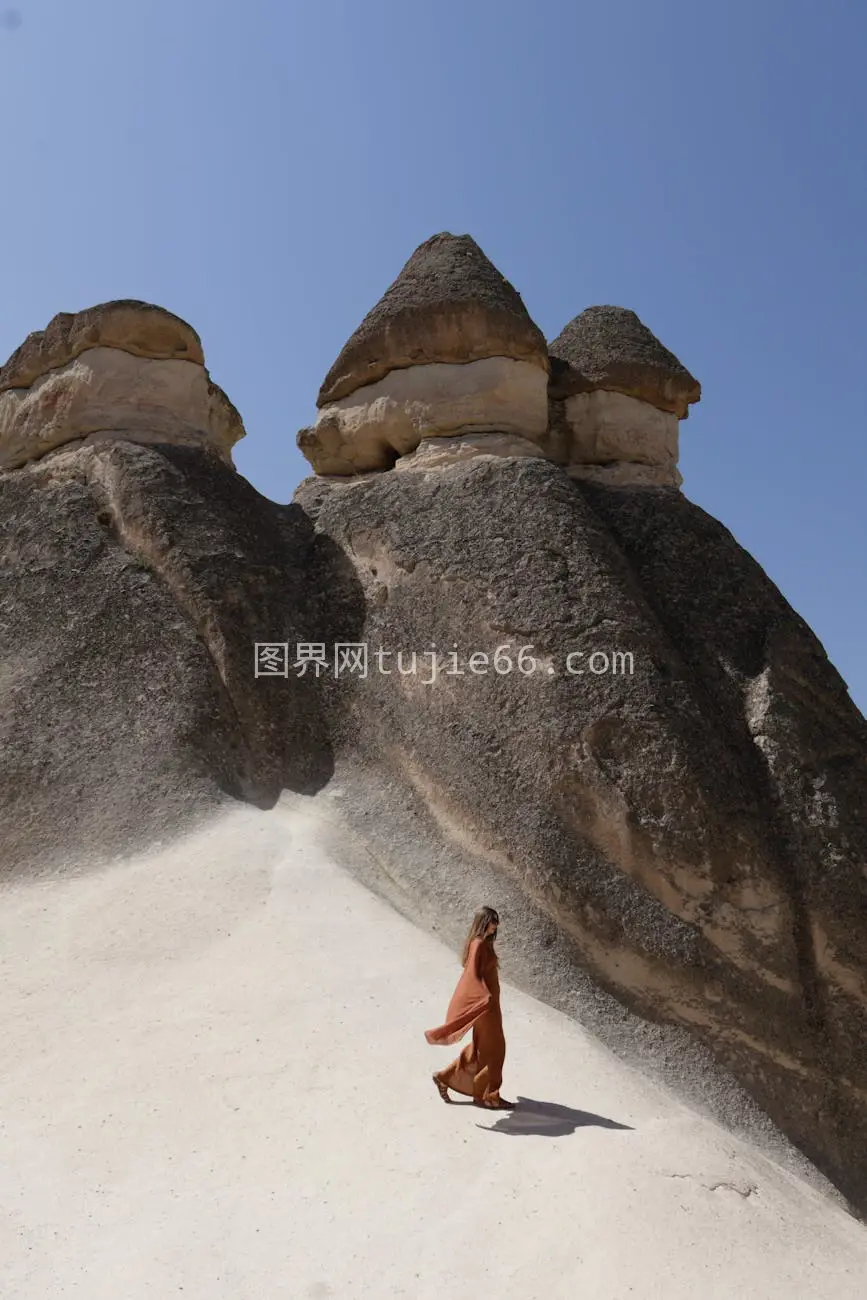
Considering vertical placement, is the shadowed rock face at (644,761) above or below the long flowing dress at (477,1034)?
above

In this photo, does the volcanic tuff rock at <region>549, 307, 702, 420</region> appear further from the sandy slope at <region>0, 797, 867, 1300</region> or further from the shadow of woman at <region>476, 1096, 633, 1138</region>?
the shadow of woman at <region>476, 1096, 633, 1138</region>

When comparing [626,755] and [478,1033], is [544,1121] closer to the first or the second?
[478,1033]

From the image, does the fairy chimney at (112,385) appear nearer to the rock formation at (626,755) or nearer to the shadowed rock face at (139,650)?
the shadowed rock face at (139,650)

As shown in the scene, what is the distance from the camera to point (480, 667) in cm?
938

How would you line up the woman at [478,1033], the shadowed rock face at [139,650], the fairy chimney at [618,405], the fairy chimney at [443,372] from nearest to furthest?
the woman at [478,1033] → the shadowed rock face at [139,650] → the fairy chimney at [443,372] → the fairy chimney at [618,405]

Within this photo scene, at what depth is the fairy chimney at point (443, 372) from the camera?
11.0 metres

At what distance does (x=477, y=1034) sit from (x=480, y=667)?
4.02m

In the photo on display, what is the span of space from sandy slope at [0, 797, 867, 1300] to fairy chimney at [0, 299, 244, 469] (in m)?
4.89

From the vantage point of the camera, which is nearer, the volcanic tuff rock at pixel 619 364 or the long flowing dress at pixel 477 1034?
the long flowing dress at pixel 477 1034

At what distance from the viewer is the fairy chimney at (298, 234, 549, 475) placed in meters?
11.0

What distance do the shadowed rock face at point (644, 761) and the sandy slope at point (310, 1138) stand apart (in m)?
0.97

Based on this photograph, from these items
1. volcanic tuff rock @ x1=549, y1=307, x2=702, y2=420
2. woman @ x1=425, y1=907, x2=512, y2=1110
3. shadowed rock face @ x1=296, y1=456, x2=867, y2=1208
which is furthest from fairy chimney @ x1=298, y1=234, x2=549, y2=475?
woman @ x1=425, y1=907, x2=512, y2=1110

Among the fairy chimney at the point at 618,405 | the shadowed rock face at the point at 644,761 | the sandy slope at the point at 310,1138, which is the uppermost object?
the fairy chimney at the point at 618,405

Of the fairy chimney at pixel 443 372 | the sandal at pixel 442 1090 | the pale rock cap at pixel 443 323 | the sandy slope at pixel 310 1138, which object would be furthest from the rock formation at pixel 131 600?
the sandal at pixel 442 1090
